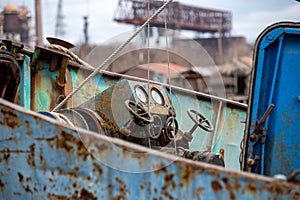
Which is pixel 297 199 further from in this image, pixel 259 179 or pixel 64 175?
pixel 64 175

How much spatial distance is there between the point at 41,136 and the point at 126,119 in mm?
1066

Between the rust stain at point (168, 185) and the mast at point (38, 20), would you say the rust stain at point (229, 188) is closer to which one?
the rust stain at point (168, 185)

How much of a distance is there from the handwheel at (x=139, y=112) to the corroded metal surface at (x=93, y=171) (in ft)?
3.38

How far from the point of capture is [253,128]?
8.62 feet

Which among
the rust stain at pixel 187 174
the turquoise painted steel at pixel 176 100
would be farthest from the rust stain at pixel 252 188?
the turquoise painted steel at pixel 176 100

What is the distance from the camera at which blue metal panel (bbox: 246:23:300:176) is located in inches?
101

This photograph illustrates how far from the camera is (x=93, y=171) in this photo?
196cm

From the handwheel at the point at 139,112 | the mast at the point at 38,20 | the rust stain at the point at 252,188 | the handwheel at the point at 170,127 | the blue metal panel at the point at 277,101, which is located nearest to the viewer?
the rust stain at the point at 252,188

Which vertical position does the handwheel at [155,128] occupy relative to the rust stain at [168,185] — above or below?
below

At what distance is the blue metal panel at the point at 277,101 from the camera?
8.39 ft

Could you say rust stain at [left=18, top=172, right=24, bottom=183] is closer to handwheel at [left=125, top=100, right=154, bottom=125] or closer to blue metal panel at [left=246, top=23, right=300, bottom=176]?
handwheel at [left=125, top=100, right=154, bottom=125]

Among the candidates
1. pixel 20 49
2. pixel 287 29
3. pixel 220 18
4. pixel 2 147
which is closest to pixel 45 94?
pixel 20 49

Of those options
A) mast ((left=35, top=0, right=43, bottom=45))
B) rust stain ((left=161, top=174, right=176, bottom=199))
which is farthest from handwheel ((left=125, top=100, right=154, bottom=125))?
mast ((left=35, top=0, right=43, bottom=45))

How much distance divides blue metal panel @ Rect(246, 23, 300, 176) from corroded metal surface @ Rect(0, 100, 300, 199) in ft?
2.92
